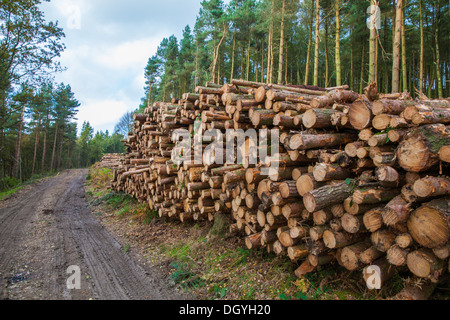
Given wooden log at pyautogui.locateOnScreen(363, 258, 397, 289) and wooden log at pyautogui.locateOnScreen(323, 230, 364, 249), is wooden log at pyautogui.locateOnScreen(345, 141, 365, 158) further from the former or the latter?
wooden log at pyautogui.locateOnScreen(363, 258, 397, 289)

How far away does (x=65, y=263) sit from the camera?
507 centimetres

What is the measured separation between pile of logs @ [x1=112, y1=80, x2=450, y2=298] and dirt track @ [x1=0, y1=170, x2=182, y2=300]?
2059 millimetres

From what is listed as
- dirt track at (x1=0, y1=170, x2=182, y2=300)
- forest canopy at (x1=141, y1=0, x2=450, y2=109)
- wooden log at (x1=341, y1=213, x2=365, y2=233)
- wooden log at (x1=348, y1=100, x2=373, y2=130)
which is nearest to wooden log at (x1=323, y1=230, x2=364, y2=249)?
wooden log at (x1=341, y1=213, x2=365, y2=233)

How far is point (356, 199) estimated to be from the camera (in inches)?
125

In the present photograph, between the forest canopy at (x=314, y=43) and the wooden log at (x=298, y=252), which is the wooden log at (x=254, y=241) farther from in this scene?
the forest canopy at (x=314, y=43)

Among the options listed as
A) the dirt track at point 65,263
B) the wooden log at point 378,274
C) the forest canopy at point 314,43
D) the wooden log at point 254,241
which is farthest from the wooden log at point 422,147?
the forest canopy at point 314,43

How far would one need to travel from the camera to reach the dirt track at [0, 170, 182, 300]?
13.3 ft

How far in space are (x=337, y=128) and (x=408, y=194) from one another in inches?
58.3

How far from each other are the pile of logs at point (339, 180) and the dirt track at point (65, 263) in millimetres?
2059

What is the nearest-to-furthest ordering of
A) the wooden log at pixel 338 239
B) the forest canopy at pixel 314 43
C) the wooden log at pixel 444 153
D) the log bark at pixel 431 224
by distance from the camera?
the log bark at pixel 431 224 → the wooden log at pixel 444 153 → the wooden log at pixel 338 239 → the forest canopy at pixel 314 43

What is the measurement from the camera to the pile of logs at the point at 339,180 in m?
2.78

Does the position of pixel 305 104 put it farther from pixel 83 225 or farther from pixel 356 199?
pixel 83 225

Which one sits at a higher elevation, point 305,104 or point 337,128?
point 305,104
